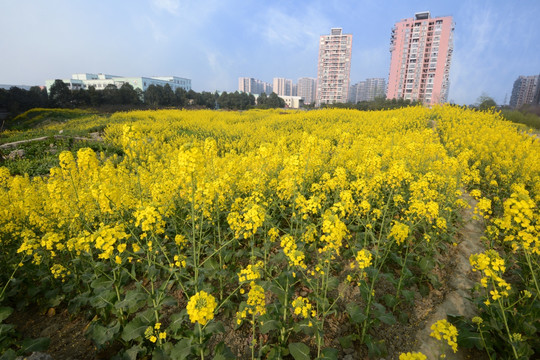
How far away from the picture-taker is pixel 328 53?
10175cm

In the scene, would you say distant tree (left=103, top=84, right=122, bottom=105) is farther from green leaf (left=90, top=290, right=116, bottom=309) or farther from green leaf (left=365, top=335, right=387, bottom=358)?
green leaf (left=365, top=335, right=387, bottom=358)

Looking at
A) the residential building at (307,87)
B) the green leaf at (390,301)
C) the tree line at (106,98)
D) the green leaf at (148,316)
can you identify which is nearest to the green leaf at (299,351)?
the green leaf at (390,301)

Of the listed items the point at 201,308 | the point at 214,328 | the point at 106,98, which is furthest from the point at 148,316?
the point at 106,98

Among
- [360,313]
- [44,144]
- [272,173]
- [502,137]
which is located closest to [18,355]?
[360,313]

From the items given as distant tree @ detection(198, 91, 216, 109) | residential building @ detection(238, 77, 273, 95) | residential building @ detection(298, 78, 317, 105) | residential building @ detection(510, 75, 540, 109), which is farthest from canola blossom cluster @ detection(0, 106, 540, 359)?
residential building @ detection(238, 77, 273, 95)

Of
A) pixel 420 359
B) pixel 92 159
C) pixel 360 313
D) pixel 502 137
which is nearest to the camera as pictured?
pixel 420 359

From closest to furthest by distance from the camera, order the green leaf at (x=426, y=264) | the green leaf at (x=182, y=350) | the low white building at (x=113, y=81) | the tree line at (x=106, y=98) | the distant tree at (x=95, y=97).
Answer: the green leaf at (x=182, y=350)
the green leaf at (x=426, y=264)
the tree line at (x=106, y=98)
the distant tree at (x=95, y=97)
the low white building at (x=113, y=81)

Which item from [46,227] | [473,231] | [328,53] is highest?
[328,53]

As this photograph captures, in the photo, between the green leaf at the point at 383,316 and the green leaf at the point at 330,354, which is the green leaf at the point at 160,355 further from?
the green leaf at the point at 383,316

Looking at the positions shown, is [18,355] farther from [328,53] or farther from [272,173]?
[328,53]

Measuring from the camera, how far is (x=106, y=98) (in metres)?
36.5

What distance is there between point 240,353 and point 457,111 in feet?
59.2

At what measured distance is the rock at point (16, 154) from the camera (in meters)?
9.92

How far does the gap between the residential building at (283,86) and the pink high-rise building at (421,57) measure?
11253 centimetres
